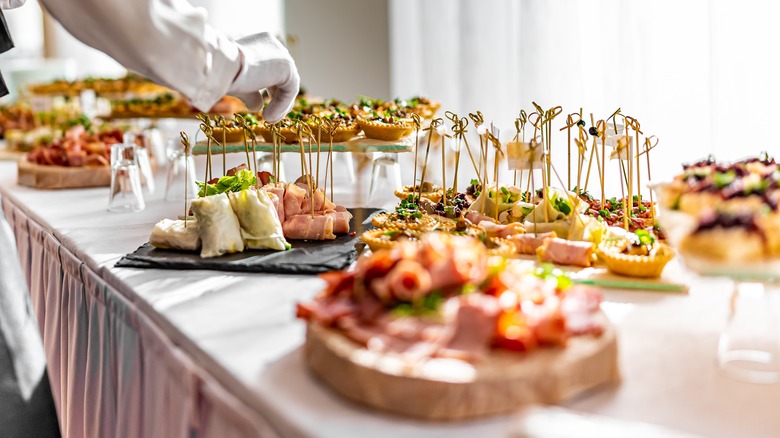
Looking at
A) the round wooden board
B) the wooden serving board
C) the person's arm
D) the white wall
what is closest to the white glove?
the person's arm

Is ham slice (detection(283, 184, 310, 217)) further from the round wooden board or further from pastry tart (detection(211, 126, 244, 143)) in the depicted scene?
the round wooden board

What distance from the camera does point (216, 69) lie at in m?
1.55

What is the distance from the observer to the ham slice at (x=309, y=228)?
75.3 inches

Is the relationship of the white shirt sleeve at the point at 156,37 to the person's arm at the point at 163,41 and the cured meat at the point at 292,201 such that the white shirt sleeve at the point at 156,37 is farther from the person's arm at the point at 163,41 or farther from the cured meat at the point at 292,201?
the cured meat at the point at 292,201

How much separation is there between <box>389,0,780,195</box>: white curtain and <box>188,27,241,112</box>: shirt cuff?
214 cm

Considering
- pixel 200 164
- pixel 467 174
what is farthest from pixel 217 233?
pixel 467 174

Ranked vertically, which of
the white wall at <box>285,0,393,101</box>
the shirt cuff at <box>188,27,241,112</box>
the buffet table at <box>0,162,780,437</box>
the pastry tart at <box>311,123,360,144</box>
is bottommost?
the buffet table at <box>0,162,780,437</box>

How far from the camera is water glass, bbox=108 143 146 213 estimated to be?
2.50 metres

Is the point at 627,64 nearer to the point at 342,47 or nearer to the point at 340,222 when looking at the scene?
the point at 340,222

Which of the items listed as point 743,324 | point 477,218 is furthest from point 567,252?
point 743,324

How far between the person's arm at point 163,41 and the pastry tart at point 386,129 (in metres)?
0.70

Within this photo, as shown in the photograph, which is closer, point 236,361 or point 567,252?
point 236,361

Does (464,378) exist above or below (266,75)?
below

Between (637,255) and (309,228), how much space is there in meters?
0.73
